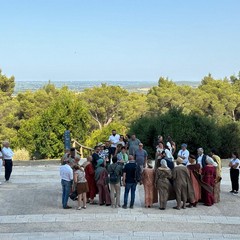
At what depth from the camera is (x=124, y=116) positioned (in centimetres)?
5447

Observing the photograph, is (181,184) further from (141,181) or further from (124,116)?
(124,116)

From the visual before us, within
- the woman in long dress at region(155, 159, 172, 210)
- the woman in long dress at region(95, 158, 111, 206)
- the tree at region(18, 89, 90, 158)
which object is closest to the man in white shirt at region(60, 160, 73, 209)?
the woman in long dress at region(95, 158, 111, 206)

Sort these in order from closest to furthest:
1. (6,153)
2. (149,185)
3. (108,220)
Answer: (108,220)
(149,185)
(6,153)

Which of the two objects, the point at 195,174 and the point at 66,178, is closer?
the point at 66,178

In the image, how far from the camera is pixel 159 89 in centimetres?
5538

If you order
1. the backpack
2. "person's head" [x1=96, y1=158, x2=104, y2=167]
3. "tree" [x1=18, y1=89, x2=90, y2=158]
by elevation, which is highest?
"person's head" [x1=96, y1=158, x2=104, y2=167]

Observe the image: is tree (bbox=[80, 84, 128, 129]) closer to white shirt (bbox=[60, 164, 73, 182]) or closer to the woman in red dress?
the woman in red dress

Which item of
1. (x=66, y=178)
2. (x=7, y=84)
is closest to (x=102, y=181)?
(x=66, y=178)

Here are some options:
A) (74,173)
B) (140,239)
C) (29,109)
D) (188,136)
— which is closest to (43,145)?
(188,136)

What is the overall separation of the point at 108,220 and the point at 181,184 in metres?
2.22

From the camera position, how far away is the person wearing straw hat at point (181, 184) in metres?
13.0

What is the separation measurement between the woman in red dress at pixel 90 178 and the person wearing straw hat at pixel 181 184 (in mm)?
2138

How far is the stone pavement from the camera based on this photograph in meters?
→ 11.0

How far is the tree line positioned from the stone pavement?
9.42 m
